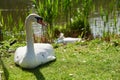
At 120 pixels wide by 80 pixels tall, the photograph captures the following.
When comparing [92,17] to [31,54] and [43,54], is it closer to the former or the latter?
[43,54]

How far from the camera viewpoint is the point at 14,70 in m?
6.25

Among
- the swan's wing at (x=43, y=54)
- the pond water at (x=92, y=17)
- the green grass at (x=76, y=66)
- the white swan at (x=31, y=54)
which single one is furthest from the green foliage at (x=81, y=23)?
the white swan at (x=31, y=54)

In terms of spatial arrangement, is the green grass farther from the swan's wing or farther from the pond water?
the pond water

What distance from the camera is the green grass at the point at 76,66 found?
5.79 metres

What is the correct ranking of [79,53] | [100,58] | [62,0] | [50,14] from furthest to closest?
[62,0] → [50,14] → [79,53] → [100,58]

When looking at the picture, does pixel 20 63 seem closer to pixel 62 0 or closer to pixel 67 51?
pixel 67 51

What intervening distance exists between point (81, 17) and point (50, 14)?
4.51 feet

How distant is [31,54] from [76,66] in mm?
874

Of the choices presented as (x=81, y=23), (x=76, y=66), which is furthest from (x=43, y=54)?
(x=81, y=23)

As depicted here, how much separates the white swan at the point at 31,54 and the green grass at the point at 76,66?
0.36ft

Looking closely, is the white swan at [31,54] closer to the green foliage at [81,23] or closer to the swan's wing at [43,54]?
the swan's wing at [43,54]

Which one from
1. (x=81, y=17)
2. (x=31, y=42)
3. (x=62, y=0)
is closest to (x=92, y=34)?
(x=81, y=17)

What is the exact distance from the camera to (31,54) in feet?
20.2

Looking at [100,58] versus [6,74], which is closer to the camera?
[6,74]
